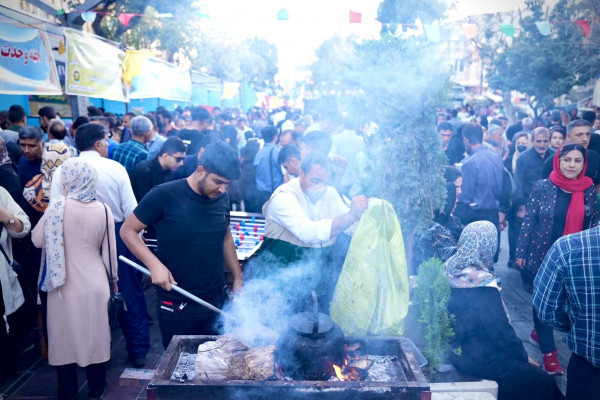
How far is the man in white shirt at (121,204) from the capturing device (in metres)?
4.14

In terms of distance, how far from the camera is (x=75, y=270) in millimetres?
3434

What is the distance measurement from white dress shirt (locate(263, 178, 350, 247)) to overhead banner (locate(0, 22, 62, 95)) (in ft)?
15.4

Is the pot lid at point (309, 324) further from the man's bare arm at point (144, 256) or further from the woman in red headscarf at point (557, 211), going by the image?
the woman in red headscarf at point (557, 211)

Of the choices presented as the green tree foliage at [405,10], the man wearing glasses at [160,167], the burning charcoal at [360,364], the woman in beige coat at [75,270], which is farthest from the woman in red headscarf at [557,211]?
the woman in beige coat at [75,270]

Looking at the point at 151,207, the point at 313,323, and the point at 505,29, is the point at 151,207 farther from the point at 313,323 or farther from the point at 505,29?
the point at 505,29

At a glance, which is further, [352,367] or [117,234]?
[117,234]

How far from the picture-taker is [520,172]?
660 centimetres

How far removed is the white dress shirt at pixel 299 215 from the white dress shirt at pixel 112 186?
58.3 inches

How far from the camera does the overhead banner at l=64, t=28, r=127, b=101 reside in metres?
7.49

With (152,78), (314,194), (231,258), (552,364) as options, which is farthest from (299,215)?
(152,78)

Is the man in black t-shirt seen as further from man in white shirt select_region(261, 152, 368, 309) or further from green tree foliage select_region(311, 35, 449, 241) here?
green tree foliage select_region(311, 35, 449, 241)

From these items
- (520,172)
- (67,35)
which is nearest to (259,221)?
(520,172)

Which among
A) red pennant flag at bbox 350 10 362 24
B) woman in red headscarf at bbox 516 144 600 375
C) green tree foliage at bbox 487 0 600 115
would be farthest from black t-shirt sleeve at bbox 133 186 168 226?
green tree foliage at bbox 487 0 600 115

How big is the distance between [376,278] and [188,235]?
149 cm
